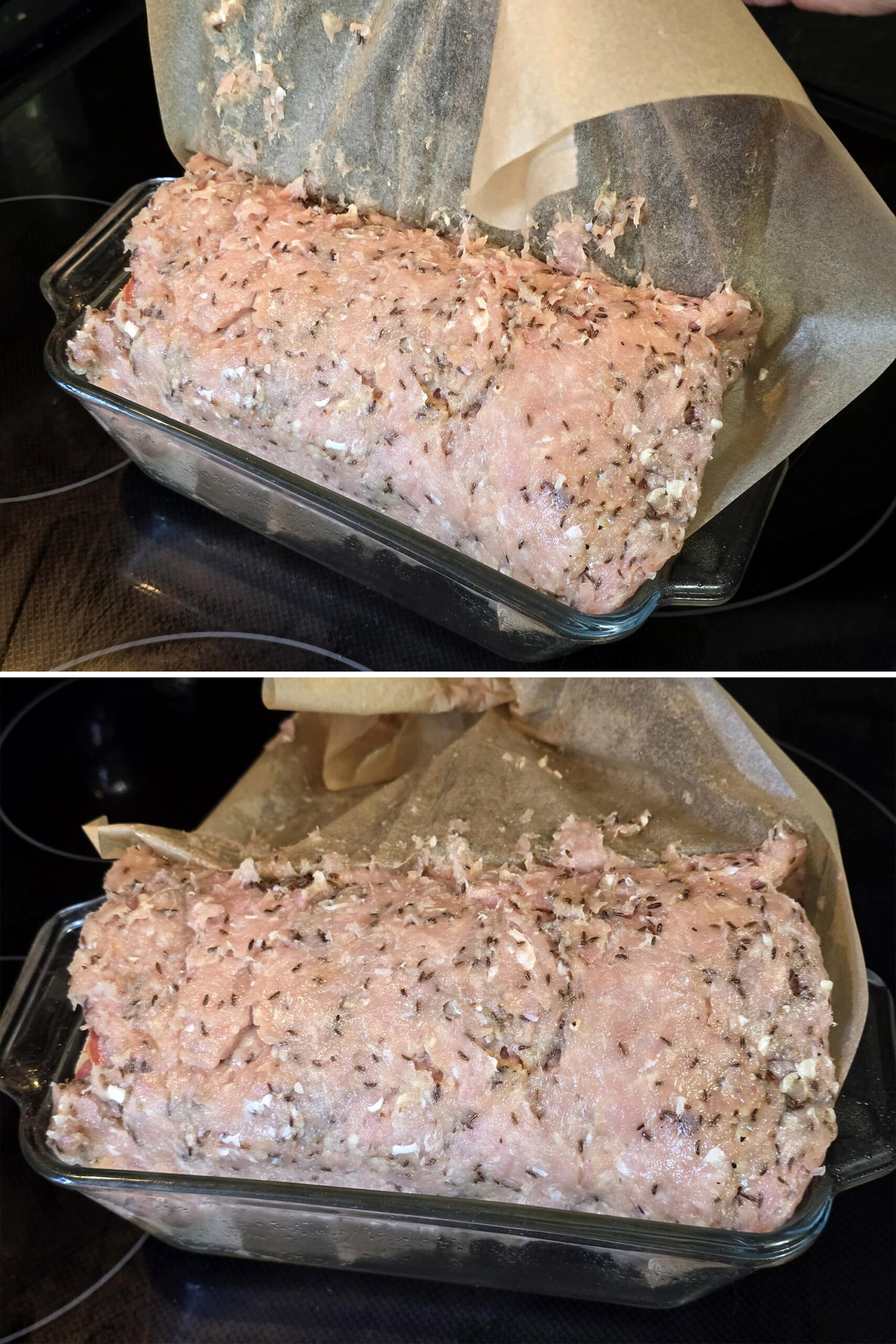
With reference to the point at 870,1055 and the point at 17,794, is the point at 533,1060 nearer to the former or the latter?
the point at 870,1055

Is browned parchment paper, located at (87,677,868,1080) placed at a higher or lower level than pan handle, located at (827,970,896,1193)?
higher

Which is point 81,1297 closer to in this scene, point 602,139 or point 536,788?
point 536,788

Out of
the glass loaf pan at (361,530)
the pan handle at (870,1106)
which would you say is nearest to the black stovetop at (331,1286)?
the pan handle at (870,1106)

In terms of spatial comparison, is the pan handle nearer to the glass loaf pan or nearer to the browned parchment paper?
the browned parchment paper

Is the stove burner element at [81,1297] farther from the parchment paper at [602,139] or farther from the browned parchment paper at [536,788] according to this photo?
the parchment paper at [602,139]

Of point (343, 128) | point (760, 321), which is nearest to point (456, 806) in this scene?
point (760, 321)

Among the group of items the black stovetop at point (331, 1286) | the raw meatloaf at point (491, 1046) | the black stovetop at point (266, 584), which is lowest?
the black stovetop at point (331, 1286)

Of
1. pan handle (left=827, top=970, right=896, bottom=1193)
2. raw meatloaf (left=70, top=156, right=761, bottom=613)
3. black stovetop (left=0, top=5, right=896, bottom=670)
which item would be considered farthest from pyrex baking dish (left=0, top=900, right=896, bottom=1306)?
raw meatloaf (left=70, top=156, right=761, bottom=613)
